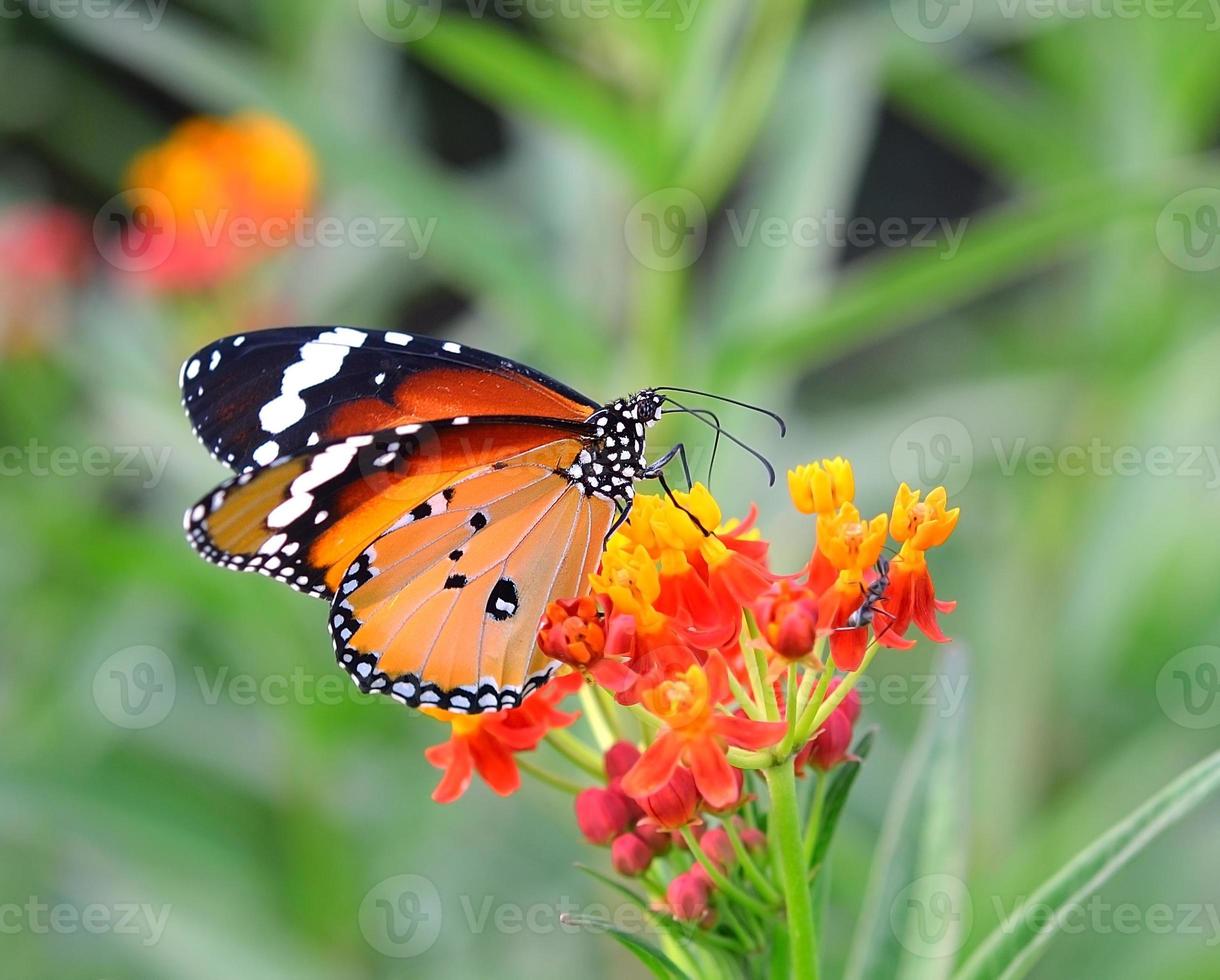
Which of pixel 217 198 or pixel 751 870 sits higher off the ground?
pixel 217 198

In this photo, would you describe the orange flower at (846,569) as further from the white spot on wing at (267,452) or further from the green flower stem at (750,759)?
the white spot on wing at (267,452)

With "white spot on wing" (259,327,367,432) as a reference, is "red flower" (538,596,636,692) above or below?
below

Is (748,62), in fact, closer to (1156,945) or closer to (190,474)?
(190,474)

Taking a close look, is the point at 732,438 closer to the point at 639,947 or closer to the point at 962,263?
the point at 962,263

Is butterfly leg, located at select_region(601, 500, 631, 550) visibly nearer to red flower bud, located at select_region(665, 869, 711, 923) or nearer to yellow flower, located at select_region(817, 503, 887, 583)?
yellow flower, located at select_region(817, 503, 887, 583)

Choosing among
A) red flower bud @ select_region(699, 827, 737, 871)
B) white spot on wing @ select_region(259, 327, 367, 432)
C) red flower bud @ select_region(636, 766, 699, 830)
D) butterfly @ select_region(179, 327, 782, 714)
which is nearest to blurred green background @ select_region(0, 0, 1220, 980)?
butterfly @ select_region(179, 327, 782, 714)

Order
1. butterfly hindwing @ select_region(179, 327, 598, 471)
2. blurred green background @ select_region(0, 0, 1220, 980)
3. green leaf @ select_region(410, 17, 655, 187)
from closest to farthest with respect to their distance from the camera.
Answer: butterfly hindwing @ select_region(179, 327, 598, 471) → green leaf @ select_region(410, 17, 655, 187) → blurred green background @ select_region(0, 0, 1220, 980)

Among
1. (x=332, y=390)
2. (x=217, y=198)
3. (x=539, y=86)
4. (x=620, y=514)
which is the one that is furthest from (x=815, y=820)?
(x=217, y=198)
